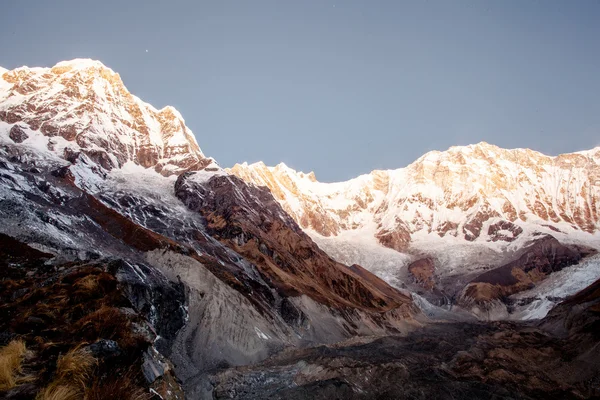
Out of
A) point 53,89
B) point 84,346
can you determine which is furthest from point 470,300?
point 53,89

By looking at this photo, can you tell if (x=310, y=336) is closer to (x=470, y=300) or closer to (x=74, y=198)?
(x=74, y=198)

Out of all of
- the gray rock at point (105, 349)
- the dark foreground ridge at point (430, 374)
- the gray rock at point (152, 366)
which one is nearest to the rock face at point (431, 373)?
the dark foreground ridge at point (430, 374)

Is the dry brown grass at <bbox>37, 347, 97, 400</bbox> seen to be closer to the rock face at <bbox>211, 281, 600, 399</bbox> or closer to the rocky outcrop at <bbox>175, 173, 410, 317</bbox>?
the rock face at <bbox>211, 281, 600, 399</bbox>

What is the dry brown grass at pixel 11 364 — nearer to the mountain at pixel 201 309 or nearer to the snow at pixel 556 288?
the mountain at pixel 201 309

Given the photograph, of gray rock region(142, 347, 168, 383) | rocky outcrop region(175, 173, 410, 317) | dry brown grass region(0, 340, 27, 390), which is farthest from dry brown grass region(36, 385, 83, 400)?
rocky outcrop region(175, 173, 410, 317)

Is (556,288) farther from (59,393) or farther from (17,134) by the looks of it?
(17,134)
